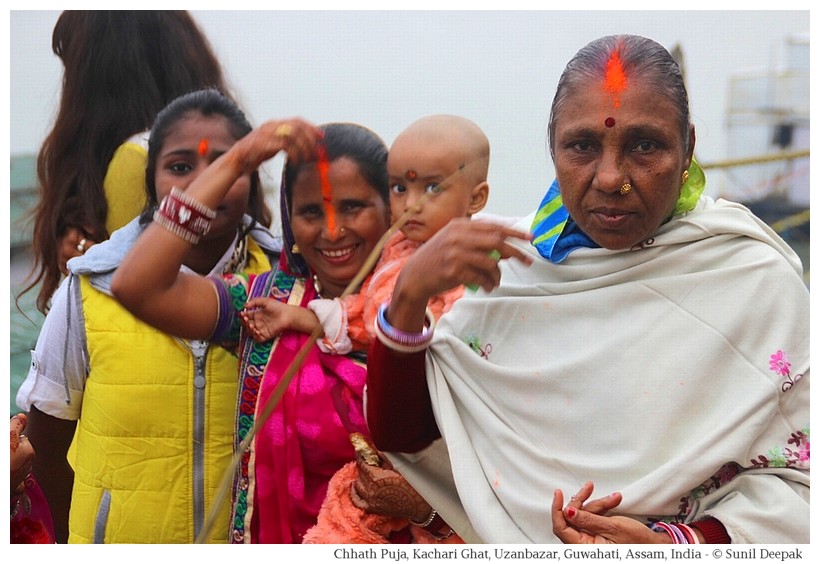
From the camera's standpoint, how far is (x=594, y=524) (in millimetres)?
2051

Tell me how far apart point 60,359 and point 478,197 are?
1110 millimetres

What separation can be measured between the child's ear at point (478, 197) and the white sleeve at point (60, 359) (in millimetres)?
993

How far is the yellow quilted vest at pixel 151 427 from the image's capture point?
2525 millimetres

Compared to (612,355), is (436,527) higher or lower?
lower

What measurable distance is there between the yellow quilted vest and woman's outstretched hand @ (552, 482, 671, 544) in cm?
89

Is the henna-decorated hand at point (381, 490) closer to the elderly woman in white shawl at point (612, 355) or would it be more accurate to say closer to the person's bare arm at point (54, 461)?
the elderly woman in white shawl at point (612, 355)

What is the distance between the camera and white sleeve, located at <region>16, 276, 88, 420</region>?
2564 millimetres

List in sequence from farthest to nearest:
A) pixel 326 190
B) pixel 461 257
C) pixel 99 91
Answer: pixel 99 91 < pixel 326 190 < pixel 461 257

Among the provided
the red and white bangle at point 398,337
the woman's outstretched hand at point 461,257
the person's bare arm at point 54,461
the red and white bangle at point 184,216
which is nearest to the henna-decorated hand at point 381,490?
the red and white bangle at point 398,337

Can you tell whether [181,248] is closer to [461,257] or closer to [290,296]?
[290,296]

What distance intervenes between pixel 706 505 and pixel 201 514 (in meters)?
1.22

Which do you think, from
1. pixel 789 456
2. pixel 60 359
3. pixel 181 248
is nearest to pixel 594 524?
pixel 789 456
